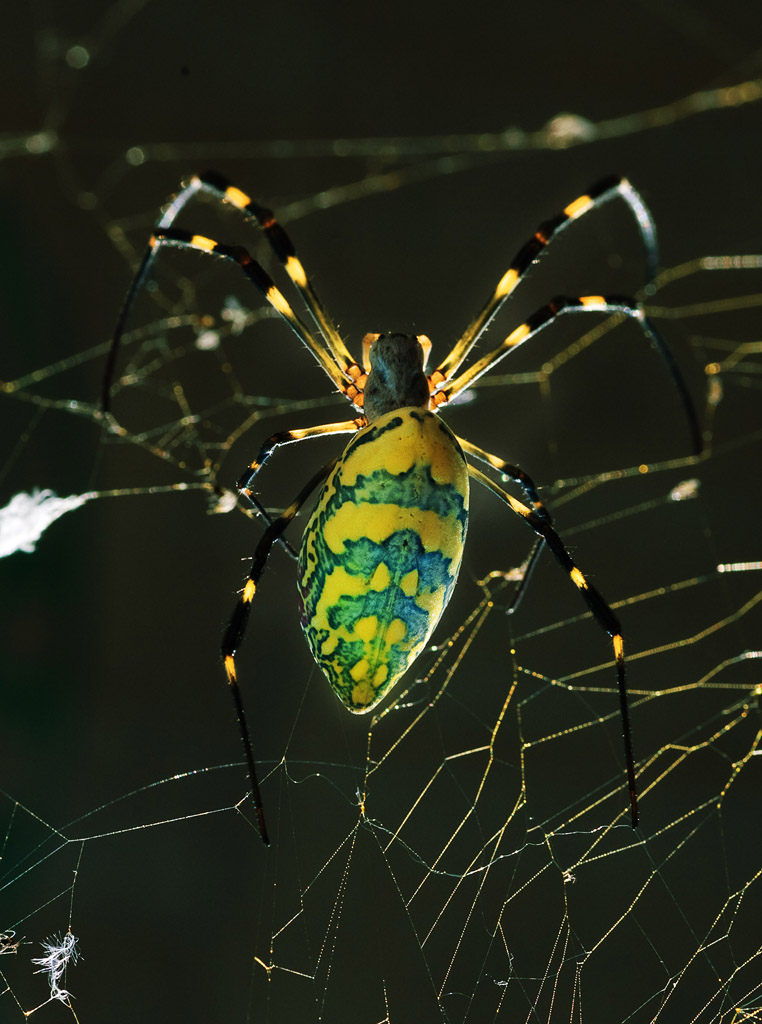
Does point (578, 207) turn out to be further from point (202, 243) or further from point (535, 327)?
point (202, 243)

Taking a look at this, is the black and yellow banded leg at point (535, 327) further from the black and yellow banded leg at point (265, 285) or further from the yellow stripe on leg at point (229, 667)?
the yellow stripe on leg at point (229, 667)

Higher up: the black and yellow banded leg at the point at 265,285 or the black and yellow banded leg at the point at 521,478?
the black and yellow banded leg at the point at 265,285

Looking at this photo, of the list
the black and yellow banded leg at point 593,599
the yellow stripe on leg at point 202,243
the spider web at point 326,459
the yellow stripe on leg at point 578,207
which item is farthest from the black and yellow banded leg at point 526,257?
the spider web at point 326,459

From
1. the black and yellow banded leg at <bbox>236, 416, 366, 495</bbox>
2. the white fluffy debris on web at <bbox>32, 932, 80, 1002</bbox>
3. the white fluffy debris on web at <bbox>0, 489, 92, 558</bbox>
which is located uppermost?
the white fluffy debris on web at <bbox>0, 489, 92, 558</bbox>

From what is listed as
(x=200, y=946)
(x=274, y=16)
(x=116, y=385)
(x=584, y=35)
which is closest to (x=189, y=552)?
(x=116, y=385)

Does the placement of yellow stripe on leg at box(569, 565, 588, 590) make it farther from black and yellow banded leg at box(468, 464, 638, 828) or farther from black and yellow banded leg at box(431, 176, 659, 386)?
black and yellow banded leg at box(431, 176, 659, 386)

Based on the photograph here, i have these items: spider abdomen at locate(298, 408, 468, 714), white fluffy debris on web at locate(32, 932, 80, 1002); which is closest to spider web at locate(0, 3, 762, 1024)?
white fluffy debris on web at locate(32, 932, 80, 1002)
